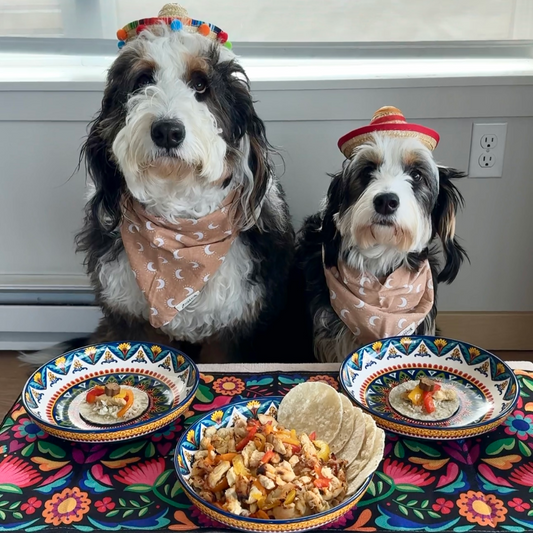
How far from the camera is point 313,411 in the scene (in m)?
1.03

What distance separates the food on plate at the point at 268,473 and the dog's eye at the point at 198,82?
72 cm

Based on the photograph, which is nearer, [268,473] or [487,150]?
[268,473]

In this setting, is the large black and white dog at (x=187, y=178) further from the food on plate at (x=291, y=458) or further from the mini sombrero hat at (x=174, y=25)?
the food on plate at (x=291, y=458)

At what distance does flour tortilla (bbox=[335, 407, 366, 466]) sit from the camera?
94 cm

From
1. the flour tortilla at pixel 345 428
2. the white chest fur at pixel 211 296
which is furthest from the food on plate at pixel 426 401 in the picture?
the white chest fur at pixel 211 296

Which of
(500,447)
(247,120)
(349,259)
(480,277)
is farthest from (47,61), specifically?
(500,447)

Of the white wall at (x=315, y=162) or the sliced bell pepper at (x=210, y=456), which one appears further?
the white wall at (x=315, y=162)

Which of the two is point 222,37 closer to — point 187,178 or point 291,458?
point 187,178

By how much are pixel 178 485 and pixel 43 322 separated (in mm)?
1412

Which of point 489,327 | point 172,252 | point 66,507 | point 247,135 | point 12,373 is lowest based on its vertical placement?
point 12,373

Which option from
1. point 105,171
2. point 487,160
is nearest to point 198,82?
point 105,171

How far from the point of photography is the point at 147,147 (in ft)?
3.97

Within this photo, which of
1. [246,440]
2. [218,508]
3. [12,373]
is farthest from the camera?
[12,373]

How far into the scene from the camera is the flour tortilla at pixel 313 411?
100 centimetres
